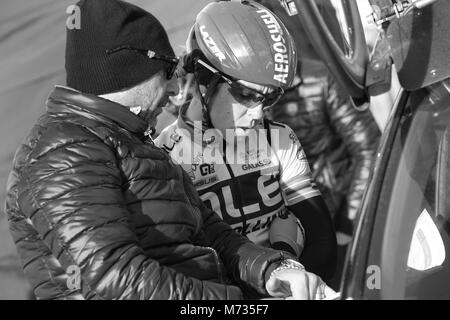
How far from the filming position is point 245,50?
2.47 meters

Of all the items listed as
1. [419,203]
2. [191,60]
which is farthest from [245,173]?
[419,203]

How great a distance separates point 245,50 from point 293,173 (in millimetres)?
582

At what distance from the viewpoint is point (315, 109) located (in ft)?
11.9

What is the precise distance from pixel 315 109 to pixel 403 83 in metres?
1.65

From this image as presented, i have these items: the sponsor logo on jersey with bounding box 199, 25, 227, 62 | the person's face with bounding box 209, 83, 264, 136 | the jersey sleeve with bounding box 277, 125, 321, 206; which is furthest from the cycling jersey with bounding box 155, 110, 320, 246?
the sponsor logo on jersey with bounding box 199, 25, 227, 62

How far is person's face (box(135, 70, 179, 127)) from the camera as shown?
6.32ft

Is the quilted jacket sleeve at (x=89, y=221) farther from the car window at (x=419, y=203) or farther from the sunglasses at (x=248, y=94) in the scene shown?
the sunglasses at (x=248, y=94)

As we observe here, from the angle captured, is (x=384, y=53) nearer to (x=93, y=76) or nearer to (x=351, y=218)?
(x=93, y=76)

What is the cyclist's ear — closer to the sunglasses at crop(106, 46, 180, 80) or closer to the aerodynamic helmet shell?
the aerodynamic helmet shell

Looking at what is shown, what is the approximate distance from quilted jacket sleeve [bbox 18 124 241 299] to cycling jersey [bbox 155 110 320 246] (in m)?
1.03

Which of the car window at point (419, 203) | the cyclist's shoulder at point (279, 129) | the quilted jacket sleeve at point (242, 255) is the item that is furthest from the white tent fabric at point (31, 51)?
the car window at point (419, 203)

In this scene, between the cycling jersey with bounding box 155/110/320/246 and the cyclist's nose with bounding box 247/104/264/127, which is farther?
the cycling jersey with bounding box 155/110/320/246

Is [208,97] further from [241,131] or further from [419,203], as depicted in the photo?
[419,203]

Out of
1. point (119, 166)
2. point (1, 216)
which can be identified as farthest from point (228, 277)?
point (1, 216)
